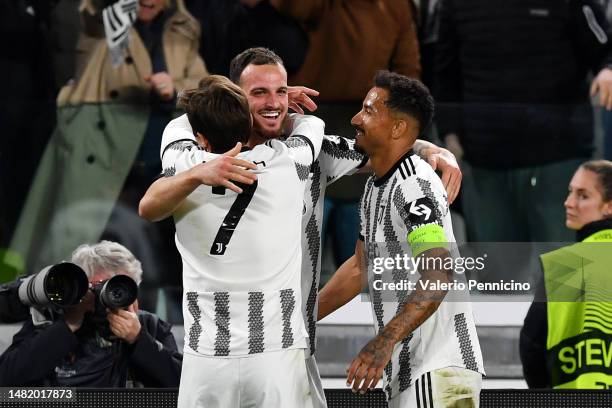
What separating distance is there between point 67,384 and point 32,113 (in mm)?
1866

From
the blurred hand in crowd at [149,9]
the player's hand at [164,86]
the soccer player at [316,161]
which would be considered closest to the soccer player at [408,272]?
the soccer player at [316,161]

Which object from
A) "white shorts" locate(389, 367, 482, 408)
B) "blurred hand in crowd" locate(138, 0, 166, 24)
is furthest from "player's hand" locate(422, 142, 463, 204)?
"blurred hand in crowd" locate(138, 0, 166, 24)

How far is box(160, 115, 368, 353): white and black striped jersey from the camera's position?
412cm

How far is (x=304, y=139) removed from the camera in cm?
387

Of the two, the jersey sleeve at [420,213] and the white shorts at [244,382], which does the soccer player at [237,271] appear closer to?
the white shorts at [244,382]

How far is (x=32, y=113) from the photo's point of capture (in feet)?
20.4

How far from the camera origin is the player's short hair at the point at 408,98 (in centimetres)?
408

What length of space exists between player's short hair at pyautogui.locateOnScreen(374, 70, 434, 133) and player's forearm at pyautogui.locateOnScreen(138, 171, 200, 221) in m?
0.85

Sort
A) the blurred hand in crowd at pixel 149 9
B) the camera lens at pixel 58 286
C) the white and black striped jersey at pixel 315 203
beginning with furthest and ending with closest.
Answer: the blurred hand in crowd at pixel 149 9 → the camera lens at pixel 58 286 → the white and black striped jersey at pixel 315 203

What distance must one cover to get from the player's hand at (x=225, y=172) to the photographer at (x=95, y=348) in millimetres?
1354

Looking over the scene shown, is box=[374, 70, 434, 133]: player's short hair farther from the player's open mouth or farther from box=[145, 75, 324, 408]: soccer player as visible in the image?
box=[145, 75, 324, 408]: soccer player

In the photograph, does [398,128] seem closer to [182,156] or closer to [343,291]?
[343,291]

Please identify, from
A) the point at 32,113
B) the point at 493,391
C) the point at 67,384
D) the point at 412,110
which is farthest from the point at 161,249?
the point at 412,110

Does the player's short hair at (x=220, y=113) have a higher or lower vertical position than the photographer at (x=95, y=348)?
higher
